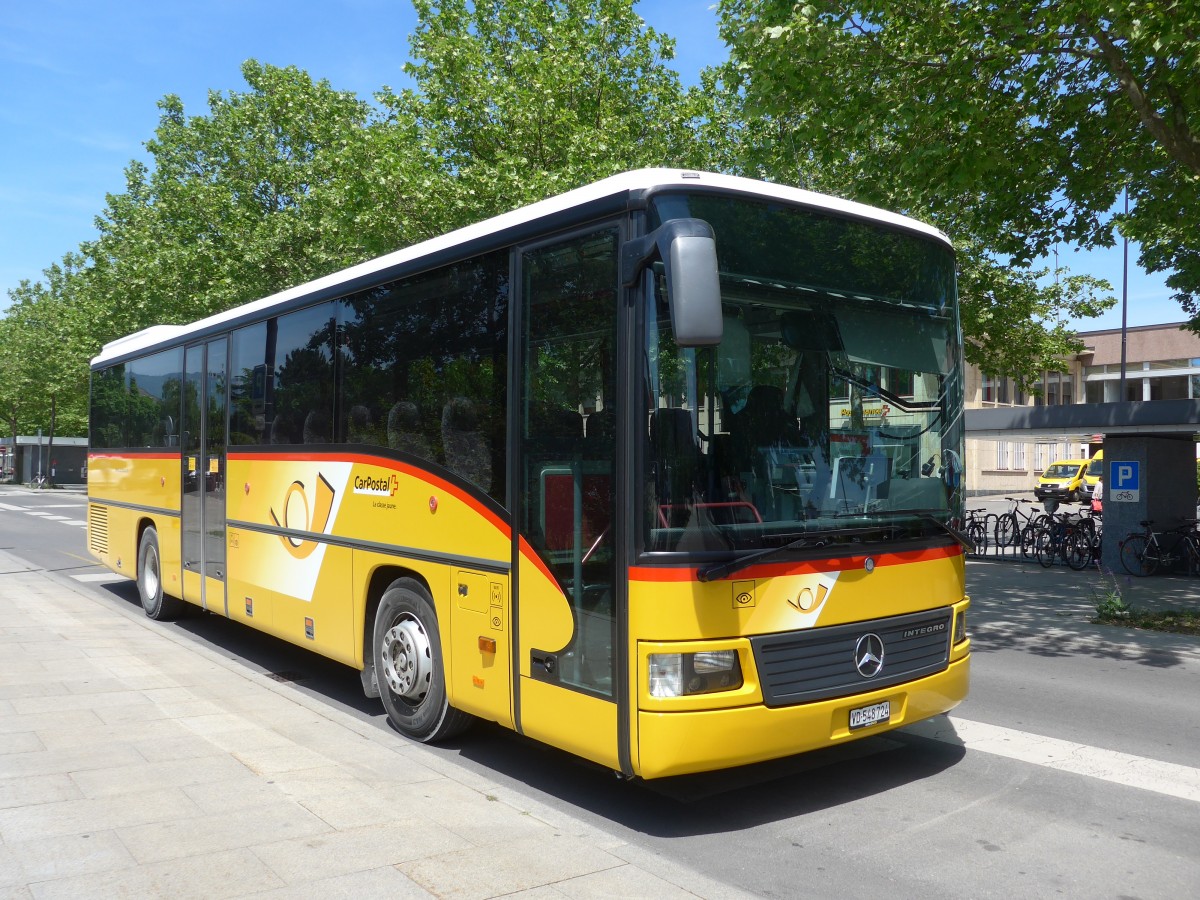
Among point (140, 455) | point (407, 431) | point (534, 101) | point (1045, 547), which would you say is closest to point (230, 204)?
point (534, 101)

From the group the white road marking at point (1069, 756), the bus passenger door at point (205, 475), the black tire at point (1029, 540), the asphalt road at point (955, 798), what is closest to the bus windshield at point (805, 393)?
the asphalt road at point (955, 798)

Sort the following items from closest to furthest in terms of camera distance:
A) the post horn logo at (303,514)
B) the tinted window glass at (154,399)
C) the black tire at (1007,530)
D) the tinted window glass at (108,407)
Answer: the post horn logo at (303,514) < the tinted window glass at (154,399) < the tinted window glass at (108,407) < the black tire at (1007,530)

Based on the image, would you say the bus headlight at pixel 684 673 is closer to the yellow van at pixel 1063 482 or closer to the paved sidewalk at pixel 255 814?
the paved sidewalk at pixel 255 814

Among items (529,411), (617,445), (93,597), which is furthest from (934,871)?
(93,597)

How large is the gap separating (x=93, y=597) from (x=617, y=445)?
11.6 m

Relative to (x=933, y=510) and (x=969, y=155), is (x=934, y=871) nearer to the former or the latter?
(x=933, y=510)

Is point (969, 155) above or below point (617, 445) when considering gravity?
above

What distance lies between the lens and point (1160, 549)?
16.5 m

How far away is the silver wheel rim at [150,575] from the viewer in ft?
38.0

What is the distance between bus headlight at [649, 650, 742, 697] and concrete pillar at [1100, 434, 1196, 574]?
14318mm

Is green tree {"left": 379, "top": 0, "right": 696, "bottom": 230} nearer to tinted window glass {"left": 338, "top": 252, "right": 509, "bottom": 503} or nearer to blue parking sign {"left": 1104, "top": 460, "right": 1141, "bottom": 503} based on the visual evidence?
blue parking sign {"left": 1104, "top": 460, "right": 1141, "bottom": 503}

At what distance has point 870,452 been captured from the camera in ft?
17.1

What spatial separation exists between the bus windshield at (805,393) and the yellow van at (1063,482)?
35.7 metres

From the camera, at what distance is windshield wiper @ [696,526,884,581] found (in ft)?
14.9
